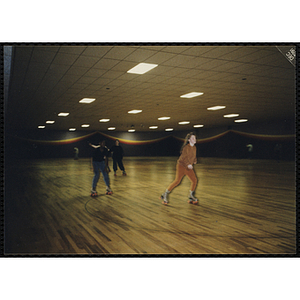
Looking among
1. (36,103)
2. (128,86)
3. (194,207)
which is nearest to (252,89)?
(128,86)

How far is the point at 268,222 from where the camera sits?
10.8 ft

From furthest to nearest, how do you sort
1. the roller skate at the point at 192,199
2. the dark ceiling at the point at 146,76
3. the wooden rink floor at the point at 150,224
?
1. the dark ceiling at the point at 146,76
2. the roller skate at the point at 192,199
3. the wooden rink floor at the point at 150,224

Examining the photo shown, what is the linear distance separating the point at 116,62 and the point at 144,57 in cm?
66

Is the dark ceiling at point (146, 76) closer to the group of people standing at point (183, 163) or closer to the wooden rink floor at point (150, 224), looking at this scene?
the group of people standing at point (183, 163)

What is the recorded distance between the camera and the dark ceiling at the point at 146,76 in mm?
4652

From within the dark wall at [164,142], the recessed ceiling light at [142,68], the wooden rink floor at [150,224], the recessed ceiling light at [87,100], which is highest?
the recessed ceiling light at [142,68]

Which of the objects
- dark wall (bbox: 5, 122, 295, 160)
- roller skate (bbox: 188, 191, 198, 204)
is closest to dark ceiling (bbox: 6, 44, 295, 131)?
roller skate (bbox: 188, 191, 198, 204)

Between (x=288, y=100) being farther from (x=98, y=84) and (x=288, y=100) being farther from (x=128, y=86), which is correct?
(x=98, y=84)

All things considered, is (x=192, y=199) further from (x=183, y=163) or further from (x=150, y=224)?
(x=150, y=224)

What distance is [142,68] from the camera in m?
5.60

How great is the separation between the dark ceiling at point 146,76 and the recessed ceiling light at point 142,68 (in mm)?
151

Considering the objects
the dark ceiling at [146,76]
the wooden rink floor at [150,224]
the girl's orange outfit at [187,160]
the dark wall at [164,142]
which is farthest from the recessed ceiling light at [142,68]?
the dark wall at [164,142]

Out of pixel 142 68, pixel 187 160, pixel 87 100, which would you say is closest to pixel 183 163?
pixel 187 160

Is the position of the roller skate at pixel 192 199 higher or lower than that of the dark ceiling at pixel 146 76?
lower
